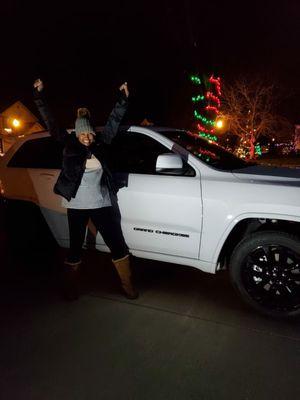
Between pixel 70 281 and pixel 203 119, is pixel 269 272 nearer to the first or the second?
pixel 70 281

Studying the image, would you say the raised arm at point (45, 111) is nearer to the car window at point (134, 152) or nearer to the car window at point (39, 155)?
the car window at point (134, 152)

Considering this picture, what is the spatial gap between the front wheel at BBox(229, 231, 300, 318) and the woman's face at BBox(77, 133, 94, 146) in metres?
1.71

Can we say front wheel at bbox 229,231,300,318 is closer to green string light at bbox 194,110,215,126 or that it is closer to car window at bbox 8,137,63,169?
car window at bbox 8,137,63,169

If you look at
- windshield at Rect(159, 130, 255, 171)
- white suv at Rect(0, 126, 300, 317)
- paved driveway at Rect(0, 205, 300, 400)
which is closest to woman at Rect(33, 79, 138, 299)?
white suv at Rect(0, 126, 300, 317)

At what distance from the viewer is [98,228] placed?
11.9ft

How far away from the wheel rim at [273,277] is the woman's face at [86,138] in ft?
5.96

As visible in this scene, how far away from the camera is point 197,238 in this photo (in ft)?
11.4

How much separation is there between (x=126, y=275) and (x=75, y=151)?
1327 millimetres

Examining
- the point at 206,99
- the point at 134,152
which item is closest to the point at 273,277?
the point at 134,152

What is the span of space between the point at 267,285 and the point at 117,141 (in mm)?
2183

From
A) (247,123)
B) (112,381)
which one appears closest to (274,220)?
(112,381)

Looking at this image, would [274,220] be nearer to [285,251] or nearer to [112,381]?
[285,251]

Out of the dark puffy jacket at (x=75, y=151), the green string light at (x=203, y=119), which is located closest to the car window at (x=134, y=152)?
the dark puffy jacket at (x=75, y=151)

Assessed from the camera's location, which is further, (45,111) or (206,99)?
(206,99)
